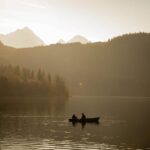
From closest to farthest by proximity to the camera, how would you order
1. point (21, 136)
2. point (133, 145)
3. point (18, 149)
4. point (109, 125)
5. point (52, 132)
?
point (18, 149) → point (133, 145) → point (21, 136) → point (52, 132) → point (109, 125)

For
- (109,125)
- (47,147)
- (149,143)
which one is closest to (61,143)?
(47,147)

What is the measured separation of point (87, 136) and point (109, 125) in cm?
2756

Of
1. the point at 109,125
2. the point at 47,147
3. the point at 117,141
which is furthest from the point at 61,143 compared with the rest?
the point at 109,125

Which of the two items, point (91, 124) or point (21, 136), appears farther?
point (91, 124)

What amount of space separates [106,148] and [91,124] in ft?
153

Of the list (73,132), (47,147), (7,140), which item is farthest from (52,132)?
(47,147)

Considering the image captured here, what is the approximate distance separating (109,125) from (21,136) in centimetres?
3669

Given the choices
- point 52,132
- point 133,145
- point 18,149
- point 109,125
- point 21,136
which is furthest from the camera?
point 109,125

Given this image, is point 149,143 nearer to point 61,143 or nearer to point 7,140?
point 61,143

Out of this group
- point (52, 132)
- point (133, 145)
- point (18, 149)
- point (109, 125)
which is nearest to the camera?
point (18, 149)

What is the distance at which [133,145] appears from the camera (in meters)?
80.0

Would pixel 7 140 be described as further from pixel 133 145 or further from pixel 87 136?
pixel 133 145

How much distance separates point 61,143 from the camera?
80188 millimetres

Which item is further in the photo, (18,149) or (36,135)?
(36,135)
